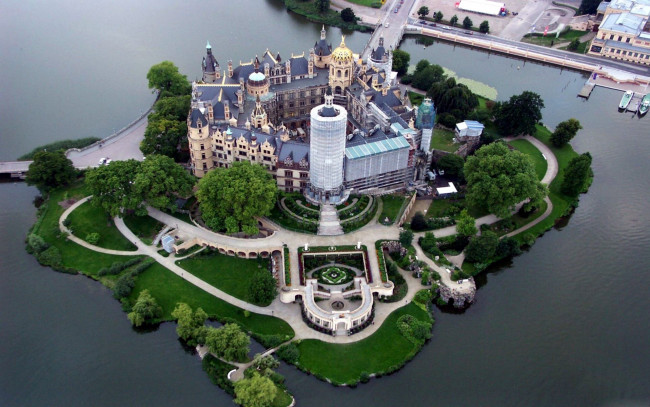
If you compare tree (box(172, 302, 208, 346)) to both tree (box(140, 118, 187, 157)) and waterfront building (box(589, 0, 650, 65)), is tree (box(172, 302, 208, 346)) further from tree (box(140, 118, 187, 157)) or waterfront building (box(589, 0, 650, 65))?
waterfront building (box(589, 0, 650, 65))

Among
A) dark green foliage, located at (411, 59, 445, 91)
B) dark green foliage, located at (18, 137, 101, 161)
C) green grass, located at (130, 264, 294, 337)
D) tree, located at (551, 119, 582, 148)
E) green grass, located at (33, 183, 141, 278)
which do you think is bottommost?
green grass, located at (130, 264, 294, 337)

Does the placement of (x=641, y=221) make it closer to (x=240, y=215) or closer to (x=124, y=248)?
(x=240, y=215)

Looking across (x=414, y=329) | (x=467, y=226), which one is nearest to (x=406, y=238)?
(x=467, y=226)

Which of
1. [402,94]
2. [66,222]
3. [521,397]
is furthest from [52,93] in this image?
[521,397]

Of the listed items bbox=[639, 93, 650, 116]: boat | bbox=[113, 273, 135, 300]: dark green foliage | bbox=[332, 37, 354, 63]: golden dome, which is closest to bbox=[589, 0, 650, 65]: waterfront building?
bbox=[639, 93, 650, 116]: boat

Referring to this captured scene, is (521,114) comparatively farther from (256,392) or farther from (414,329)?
(256,392)

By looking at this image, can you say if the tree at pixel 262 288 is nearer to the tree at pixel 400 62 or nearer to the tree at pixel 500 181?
the tree at pixel 500 181
